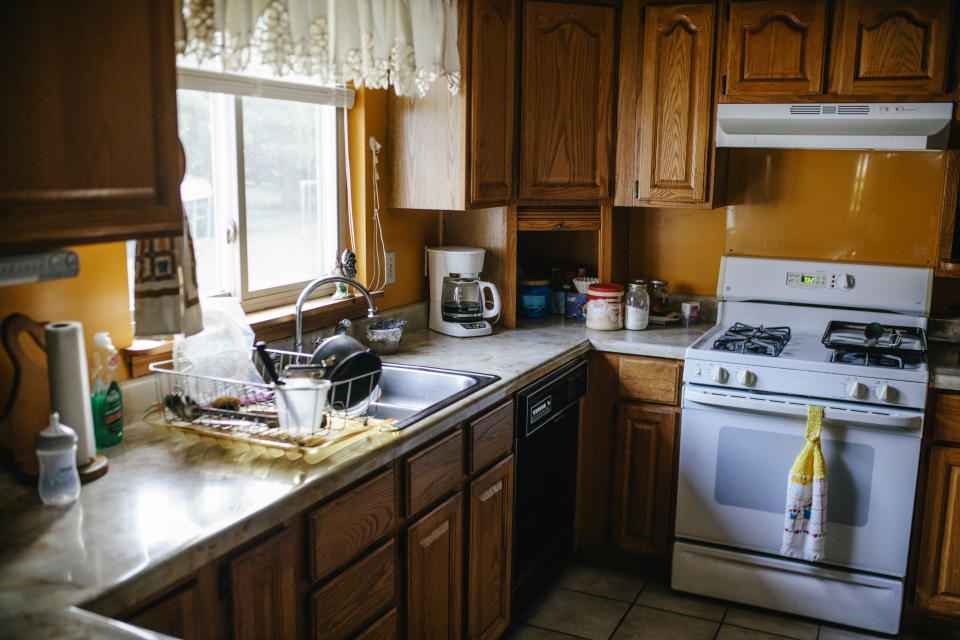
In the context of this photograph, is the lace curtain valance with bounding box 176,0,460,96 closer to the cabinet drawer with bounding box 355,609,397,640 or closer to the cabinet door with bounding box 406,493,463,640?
the cabinet door with bounding box 406,493,463,640

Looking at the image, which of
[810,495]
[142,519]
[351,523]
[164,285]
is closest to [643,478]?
[810,495]

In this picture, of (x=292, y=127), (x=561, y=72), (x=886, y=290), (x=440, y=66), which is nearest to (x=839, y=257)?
(x=886, y=290)

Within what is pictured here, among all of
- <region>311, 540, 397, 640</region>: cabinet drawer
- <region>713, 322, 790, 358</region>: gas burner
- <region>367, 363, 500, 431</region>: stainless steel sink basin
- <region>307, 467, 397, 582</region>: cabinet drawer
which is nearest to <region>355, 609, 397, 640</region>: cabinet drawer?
<region>311, 540, 397, 640</region>: cabinet drawer

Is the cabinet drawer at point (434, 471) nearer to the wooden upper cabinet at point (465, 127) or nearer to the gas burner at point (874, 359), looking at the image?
the wooden upper cabinet at point (465, 127)

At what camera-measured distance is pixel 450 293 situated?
10.4ft

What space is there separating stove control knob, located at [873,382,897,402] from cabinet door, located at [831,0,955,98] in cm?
97

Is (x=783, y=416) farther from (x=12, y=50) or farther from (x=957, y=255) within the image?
(x=12, y=50)

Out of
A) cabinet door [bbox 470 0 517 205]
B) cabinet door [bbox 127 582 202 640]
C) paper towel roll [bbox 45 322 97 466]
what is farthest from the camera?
cabinet door [bbox 470 0 517 205]

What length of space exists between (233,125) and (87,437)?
3.39 feet

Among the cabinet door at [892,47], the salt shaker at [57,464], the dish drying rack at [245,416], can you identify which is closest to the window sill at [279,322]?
the dish drying rack at [245,416]

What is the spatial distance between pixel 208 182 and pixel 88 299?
21.8 inches

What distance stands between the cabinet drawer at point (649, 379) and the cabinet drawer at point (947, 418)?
81 cm

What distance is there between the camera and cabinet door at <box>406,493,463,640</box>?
6.99ft

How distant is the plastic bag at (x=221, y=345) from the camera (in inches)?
82.4
